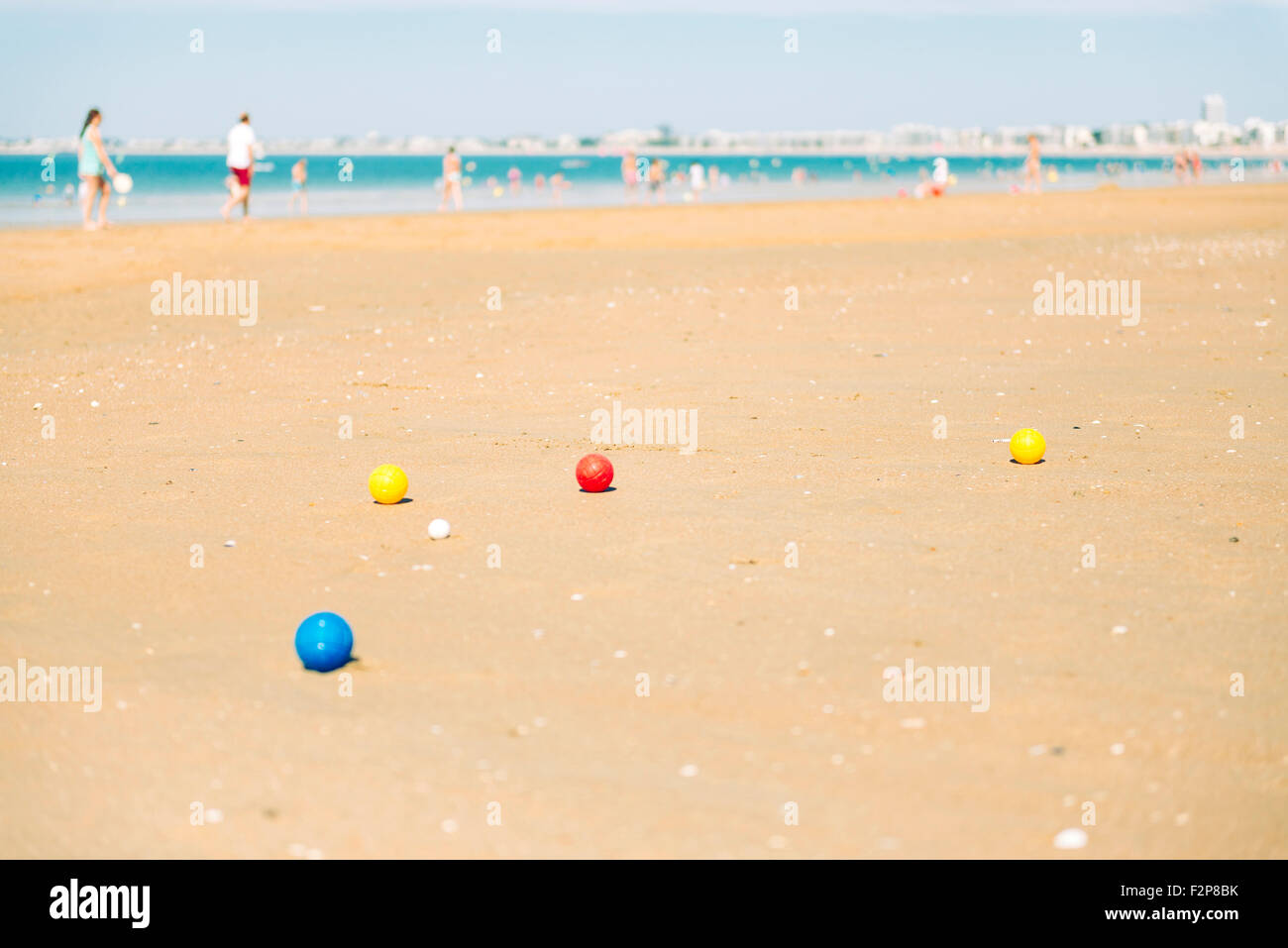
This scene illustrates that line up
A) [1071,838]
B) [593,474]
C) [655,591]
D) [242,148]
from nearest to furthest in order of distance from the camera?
[1071,838]
[655,591]
[593,474]
[242,148]

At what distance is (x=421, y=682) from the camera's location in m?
5.32

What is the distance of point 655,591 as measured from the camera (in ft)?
20.7

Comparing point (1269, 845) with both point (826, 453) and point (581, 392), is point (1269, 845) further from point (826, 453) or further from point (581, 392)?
point (581, 392)

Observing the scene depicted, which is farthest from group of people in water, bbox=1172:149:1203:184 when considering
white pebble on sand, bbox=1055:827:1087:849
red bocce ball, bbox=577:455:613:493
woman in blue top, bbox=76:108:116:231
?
white pebble on sand, bbox=1055:827:1087:849

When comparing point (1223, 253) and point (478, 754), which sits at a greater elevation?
point (1223, 253)

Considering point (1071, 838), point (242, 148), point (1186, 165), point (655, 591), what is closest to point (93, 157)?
point (242, 148)

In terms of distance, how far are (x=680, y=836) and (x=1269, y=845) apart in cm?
181

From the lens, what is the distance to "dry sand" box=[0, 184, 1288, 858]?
14.2ft

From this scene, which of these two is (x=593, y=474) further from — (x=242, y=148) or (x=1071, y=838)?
(x=242, y=148)

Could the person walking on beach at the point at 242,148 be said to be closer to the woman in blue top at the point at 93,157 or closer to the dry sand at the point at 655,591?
the woman in blue top at the point at 93,157

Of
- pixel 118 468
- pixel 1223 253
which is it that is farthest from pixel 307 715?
pixel 1223 253

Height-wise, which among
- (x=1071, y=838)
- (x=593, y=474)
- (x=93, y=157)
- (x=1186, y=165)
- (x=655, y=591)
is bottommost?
(x=1071, y=838)

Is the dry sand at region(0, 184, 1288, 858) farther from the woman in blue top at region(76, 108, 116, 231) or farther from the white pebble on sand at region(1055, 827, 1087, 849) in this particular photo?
the woman in blue top at region(76, 108, 116, 231)

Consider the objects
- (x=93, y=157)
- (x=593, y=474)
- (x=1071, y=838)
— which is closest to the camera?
(x=1071, y=838)
